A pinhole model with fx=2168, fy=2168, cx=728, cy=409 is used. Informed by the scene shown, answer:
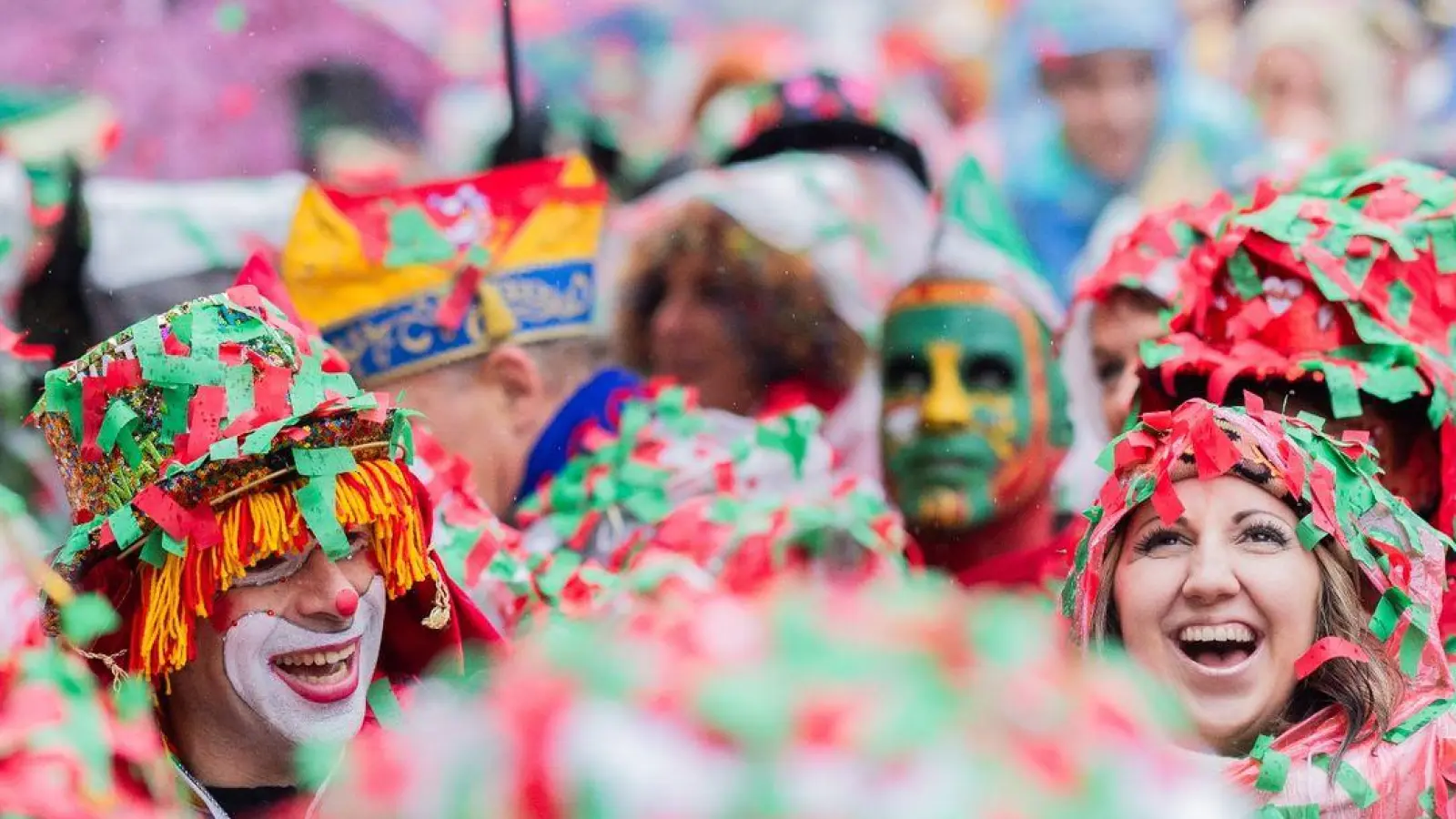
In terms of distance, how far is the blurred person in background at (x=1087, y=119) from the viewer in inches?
272

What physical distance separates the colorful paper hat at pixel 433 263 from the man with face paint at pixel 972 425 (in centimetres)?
96

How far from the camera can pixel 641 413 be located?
521cm

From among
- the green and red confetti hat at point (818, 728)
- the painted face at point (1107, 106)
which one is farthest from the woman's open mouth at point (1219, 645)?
the painted face at point (1107, 106)

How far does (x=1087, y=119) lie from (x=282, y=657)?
4399 mm

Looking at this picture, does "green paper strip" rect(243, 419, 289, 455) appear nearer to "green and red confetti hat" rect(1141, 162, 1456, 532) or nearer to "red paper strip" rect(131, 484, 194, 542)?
"red paper strip" rect(131, 484, 194, 542)

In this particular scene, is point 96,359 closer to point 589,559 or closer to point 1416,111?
point 589,559

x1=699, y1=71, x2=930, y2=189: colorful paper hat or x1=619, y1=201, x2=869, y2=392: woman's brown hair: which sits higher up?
x1=699, y1=71, x2=930, y2=189: colorful paper hat

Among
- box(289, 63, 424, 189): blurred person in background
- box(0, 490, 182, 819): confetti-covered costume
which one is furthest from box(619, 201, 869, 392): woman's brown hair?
box(0, 490, 182, 819): confetti-covered costume

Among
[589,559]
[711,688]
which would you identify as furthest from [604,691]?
[589,559]

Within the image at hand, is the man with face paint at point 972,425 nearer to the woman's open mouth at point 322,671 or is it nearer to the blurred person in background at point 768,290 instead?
the blurred person in background at point 768,290

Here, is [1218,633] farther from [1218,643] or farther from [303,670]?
[303,670]

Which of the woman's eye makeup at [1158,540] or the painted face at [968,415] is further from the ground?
the woman's eye makeup at [1158,540]

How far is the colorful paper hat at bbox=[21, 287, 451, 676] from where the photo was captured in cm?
312

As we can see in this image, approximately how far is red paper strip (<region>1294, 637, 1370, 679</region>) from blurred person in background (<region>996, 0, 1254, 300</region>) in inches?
140
